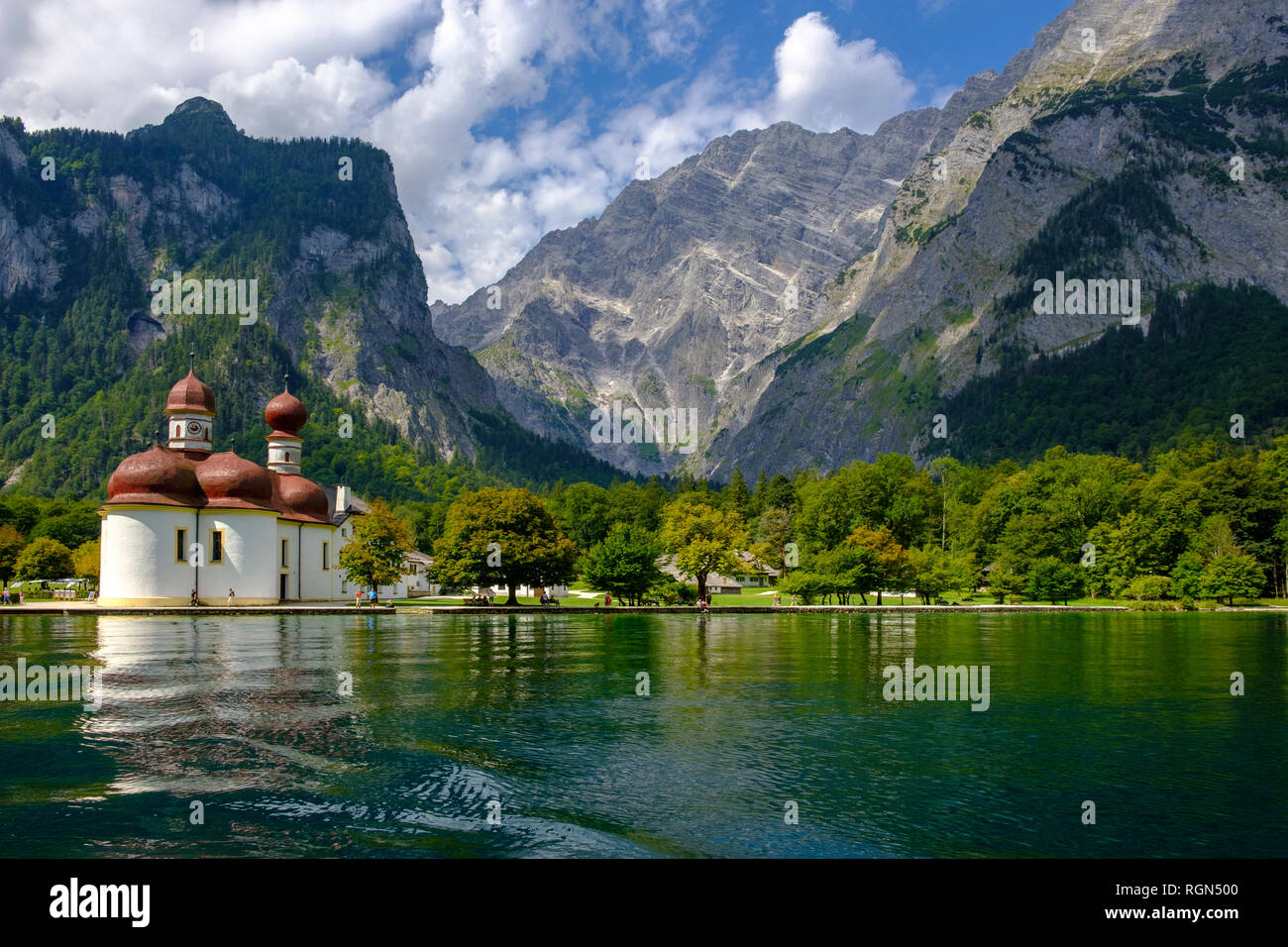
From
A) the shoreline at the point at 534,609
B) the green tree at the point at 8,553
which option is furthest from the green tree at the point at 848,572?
the green tree at the point at 8,553

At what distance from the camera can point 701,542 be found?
8812 centimetres

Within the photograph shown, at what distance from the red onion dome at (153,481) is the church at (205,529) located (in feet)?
0.28

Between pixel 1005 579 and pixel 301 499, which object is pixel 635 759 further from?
pixel 1005 579

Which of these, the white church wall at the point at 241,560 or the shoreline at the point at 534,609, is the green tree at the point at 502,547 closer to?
the shoreline at the point at 534,609

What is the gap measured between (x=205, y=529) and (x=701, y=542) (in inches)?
1791

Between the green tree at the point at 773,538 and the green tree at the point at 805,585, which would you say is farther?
the green tree at the point at 773,538

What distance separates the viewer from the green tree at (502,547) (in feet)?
265

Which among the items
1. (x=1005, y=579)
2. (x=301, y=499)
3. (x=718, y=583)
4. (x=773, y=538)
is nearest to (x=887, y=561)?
(x=1005, y=579)

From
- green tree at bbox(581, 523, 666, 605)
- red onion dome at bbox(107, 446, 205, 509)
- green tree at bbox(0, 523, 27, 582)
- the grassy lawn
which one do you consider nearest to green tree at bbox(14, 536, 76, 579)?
green tree at bbox(0, 523, 27, 582)

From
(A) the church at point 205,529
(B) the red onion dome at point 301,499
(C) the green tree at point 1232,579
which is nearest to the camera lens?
(A) the church at point 205,529

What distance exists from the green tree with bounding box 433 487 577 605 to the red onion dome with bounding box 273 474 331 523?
1691 centimetres

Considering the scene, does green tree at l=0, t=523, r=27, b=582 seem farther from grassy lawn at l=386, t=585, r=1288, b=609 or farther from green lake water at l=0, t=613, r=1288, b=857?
green lake water at l=0, t=613, r=1288, b=857
